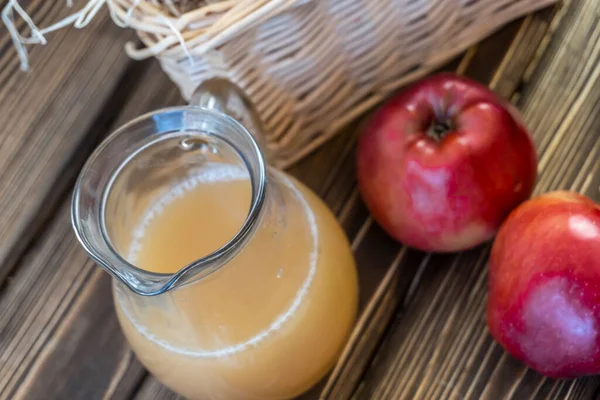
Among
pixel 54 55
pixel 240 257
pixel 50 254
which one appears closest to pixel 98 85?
pixel 54 55

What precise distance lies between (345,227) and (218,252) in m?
0.26

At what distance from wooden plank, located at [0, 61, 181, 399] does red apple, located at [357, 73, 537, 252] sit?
0.26m

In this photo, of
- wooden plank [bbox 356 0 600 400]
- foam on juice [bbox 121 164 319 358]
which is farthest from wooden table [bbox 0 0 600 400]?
foam on juice [bbox 121 164 319 358]

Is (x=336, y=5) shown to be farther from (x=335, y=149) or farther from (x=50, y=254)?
(x=50, y=254)

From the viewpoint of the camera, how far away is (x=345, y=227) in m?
0.63

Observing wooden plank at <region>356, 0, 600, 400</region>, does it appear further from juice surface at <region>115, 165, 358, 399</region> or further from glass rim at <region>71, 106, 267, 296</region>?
glass rim at <region>71, 106, 267, 296</region>

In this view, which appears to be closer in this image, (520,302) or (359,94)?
(520,302)

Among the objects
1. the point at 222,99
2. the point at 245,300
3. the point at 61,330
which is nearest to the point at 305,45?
the point at 222,99

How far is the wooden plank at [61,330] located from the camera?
1.92ft

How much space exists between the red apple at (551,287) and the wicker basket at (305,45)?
0.62 ft

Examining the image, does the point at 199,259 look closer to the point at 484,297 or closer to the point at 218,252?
the point at 218,252

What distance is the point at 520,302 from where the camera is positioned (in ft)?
1.68

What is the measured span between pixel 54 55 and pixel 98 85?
0.18 ft

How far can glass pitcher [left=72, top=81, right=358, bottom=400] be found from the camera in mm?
423
